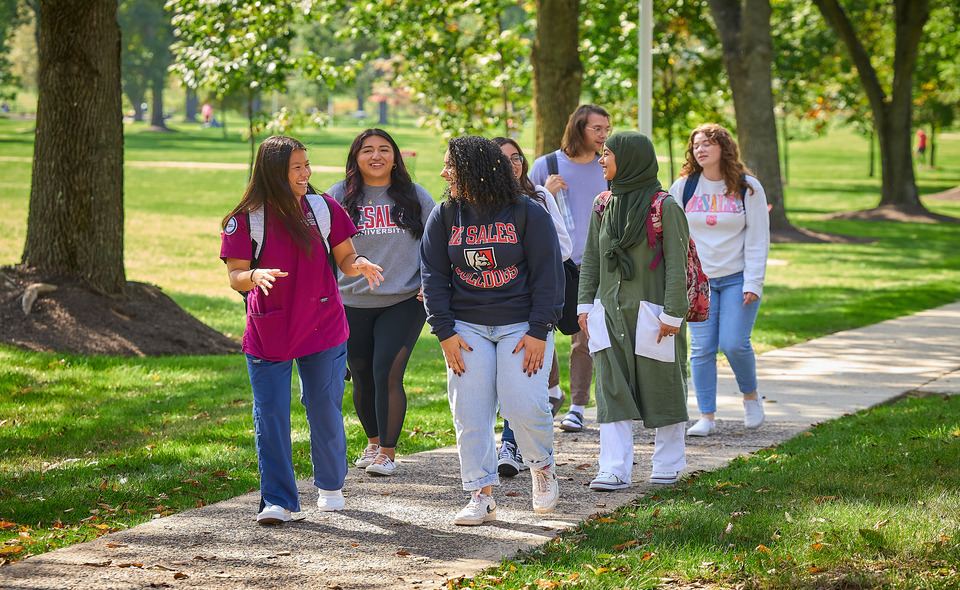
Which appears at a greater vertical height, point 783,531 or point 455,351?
point 455,351

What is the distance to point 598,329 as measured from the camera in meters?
→ 5.27

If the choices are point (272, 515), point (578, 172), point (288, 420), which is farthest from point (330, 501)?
point (578, 172)

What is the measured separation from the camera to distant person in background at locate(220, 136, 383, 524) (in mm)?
4492

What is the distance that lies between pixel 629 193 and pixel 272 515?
2.47 m

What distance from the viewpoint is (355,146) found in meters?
5.60

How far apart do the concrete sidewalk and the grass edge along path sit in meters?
0.24

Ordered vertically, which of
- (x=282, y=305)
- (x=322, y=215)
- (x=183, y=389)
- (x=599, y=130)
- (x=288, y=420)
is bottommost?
(x=183, y=389)

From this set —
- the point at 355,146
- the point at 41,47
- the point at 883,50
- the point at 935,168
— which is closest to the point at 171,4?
the point at 41,47

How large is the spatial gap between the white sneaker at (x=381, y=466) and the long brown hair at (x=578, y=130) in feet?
7.50

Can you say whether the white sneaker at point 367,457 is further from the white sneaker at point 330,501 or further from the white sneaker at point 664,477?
the white sneaker at point 664,477

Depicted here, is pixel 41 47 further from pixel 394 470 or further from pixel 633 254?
pixel 633 254

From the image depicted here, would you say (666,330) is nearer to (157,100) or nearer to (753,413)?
(753,413)

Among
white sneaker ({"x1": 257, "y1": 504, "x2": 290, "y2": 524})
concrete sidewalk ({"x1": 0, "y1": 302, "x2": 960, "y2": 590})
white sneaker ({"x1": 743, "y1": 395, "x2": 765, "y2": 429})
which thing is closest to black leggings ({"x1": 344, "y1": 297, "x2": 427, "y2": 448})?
concrete sidewalk ({"x1": 0, "y1": 302, "x2": 960, "y2": 590})

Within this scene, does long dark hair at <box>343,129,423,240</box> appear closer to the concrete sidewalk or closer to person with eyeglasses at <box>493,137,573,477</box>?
person with eyeglasses at <box>493,137,573,477</box>
